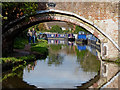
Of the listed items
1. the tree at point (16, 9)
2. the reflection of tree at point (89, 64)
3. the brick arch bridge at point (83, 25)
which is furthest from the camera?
the brick arch bridge at point (83, 25)

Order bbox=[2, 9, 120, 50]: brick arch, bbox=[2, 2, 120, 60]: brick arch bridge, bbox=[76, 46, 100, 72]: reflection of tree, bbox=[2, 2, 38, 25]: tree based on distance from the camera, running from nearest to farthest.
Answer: bbox=[76, 46, 100, 72]: reflection of tree
bbox=[2, 2, 38, 25]: tree
bbox=[2, 2, 120, 60]: brick arch bridge
bbox=[2, 9, 120, 50]: brick arch

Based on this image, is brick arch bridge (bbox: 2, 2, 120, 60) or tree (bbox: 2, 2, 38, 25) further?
brick arch bridge (bbox: 2, 2, 120, 60)

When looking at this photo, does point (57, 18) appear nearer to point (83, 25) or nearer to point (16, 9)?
point (83, 25)

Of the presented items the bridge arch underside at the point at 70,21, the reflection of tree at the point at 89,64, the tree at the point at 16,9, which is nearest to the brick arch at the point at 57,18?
the bridge arch underside at the point at 70,21

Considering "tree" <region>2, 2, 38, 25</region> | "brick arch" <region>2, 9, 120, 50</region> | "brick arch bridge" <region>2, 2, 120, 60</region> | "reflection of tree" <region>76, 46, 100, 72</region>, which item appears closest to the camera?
"reflection of tree" <region>76, 46, 100, 72</region>

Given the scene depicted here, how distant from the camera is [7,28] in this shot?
14.9 metres

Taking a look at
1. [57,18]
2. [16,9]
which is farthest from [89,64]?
[16,9]

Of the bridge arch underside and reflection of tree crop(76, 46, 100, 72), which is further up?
the bridge arch underside

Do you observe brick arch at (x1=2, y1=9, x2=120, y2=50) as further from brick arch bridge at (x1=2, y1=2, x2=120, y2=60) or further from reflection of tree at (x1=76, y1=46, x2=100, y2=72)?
reflection of tree at (x1=76, y1=46, x2=100, y2=72)

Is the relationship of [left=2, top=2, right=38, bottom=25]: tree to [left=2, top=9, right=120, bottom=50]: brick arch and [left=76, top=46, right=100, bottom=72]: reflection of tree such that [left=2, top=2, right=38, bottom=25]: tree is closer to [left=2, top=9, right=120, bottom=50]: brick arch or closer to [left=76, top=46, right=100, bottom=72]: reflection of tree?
[left=2, top=9, right=120, bottom=50]: brick arch

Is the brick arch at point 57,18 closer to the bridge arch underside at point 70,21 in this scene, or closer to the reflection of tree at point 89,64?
the bridge arch underside at point 70,21

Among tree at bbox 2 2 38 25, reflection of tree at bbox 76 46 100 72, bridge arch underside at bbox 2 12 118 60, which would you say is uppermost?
tree at bbox 2 2 38 25

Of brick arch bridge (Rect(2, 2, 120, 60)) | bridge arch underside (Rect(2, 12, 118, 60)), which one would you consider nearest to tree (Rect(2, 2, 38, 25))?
brick arch bridge (Rect(2, 2, 120, 60))

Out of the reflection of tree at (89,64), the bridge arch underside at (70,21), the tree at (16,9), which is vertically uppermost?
the tree at (16,9)
